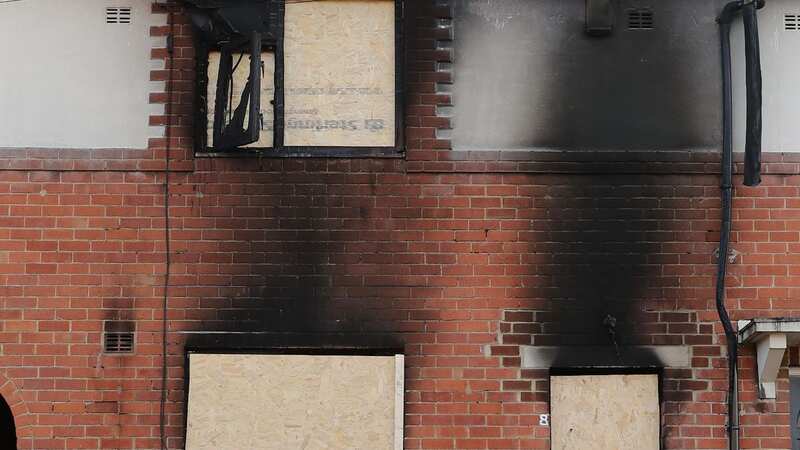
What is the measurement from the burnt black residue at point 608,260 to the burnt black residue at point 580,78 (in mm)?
420

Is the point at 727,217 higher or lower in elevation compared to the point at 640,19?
lower

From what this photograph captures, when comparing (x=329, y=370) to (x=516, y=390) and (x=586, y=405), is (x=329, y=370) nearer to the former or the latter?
(x=516, y=390)

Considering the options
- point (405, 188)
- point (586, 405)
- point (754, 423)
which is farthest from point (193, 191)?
point (754, 423)

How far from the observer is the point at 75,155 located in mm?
8766

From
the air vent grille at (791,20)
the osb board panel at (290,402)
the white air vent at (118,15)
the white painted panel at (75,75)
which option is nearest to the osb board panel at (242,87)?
the white painted panel at (75,75)

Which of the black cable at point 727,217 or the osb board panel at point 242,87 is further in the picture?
the osb board panel at point 242,87

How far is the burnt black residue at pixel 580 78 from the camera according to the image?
28.9 feet

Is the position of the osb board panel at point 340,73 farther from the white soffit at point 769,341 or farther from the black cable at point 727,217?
the white soffit at point 769,341

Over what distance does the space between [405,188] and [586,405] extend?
2353 mm

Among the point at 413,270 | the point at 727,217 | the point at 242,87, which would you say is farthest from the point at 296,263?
the point at 727,217

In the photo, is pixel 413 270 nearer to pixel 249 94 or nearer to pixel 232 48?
pixel 249 94

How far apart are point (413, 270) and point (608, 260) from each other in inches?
64.8

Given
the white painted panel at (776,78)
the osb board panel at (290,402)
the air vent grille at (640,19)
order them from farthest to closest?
the air vent grille at (640,19) < the white painted panel at (776,78) < the osb board panel at (290,402)

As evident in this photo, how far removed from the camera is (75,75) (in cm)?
887
